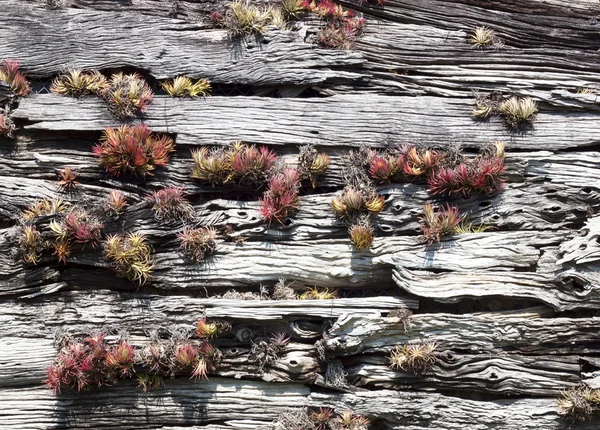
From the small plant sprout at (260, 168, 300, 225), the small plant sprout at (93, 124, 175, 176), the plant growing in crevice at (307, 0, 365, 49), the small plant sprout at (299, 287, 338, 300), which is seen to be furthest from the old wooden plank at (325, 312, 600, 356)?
the plant growing in crevice at (307, 0, 365, 49)

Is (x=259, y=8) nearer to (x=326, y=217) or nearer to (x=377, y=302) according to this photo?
(x=326, y=217)

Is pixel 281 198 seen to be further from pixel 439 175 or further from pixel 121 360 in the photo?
pixel 121 360

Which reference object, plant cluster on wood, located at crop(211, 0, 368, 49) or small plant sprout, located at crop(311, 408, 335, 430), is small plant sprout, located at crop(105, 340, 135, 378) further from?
plant cluster on wood, located at crop(211, 0, 368, 49)

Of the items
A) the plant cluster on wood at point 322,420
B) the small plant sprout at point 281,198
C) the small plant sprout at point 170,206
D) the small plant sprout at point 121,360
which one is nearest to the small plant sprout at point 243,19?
the small plant sprout at point 281,198

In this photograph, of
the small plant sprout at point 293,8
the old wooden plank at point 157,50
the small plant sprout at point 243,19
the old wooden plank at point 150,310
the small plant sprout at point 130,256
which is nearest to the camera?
the old wooden plank at point 150,310

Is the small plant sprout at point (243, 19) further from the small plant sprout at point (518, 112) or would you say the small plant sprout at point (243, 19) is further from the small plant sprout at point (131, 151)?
the small plant sprout at point (518, 112)

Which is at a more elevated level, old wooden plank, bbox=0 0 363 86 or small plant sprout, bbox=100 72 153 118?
old wooden plank, bbox=0 0 363 86
